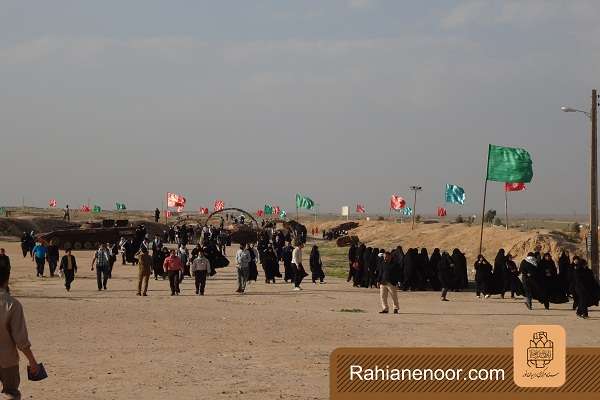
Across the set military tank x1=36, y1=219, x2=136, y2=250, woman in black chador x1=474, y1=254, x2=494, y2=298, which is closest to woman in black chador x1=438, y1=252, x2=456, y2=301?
woman in black chador x1=474, y1=254, x2=494, y2=298

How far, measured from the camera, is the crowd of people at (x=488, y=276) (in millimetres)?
18656

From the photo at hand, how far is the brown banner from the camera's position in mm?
8547

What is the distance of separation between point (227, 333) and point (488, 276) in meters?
10.3

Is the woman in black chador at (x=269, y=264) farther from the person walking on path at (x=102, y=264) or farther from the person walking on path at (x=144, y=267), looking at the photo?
the person walking on path at (x=144, y=267)

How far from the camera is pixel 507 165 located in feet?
109

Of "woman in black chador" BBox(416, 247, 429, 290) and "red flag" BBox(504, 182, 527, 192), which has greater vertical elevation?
"red flag" BBox(504, 182, 527, 192)

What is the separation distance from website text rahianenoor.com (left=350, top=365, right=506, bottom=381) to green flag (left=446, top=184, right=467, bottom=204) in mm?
58903

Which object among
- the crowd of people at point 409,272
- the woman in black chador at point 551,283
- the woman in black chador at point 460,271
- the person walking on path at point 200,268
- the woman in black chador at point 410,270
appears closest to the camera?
the crowd of people at point 409,272

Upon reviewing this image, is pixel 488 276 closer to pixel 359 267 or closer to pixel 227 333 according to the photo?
pixel 359 267

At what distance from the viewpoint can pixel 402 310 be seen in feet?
64.3

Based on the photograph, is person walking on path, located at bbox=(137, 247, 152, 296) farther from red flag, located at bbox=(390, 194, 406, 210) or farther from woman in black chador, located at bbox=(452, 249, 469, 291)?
red flag, located at bbox=(390, 194, 406, 210)

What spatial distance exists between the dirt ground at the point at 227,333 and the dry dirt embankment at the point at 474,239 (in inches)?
531

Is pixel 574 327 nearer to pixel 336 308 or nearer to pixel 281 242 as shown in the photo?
pixel 336 308

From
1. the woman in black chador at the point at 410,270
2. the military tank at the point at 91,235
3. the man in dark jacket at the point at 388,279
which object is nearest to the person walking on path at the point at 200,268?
the man in dark jacket at the point at 388,279
